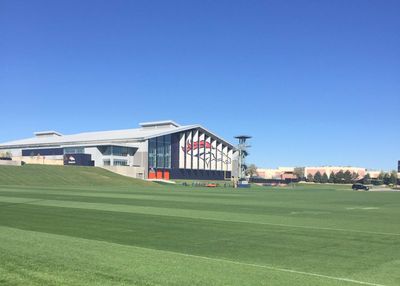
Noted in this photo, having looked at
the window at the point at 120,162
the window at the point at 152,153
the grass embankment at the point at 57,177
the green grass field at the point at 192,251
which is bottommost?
the green grass field at the point at 192,251

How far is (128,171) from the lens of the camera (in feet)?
409

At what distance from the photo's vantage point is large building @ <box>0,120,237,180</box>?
131 metres

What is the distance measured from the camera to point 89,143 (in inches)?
5551

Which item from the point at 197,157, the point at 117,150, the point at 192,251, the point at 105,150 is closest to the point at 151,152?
the point at 117,150

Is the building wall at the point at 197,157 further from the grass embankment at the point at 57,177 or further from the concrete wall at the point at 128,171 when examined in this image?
the grass embankment at the point at 57,177

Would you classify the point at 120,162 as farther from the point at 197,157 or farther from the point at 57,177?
the point at 57,177

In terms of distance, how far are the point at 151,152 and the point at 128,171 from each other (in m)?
13.6

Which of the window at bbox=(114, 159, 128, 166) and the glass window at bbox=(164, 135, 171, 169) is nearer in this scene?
the window at bbox=(114, 159, 128, 166)

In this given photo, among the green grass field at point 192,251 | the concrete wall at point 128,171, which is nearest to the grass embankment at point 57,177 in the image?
the concrete wall at point 128,171

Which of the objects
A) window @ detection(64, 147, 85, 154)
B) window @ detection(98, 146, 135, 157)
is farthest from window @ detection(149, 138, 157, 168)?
window @ detection(64, 147, 85, 154)

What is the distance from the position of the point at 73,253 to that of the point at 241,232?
7856mm

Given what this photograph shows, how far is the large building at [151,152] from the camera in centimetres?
13112

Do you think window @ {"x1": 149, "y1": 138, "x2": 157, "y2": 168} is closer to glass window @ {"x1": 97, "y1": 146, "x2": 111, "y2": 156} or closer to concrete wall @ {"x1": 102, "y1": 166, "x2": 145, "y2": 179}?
concrete wall @ {"x1": 102, "y1": 166, "x2": 145, "y2": 179}

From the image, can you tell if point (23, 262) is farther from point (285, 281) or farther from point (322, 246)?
point (322, 246)
